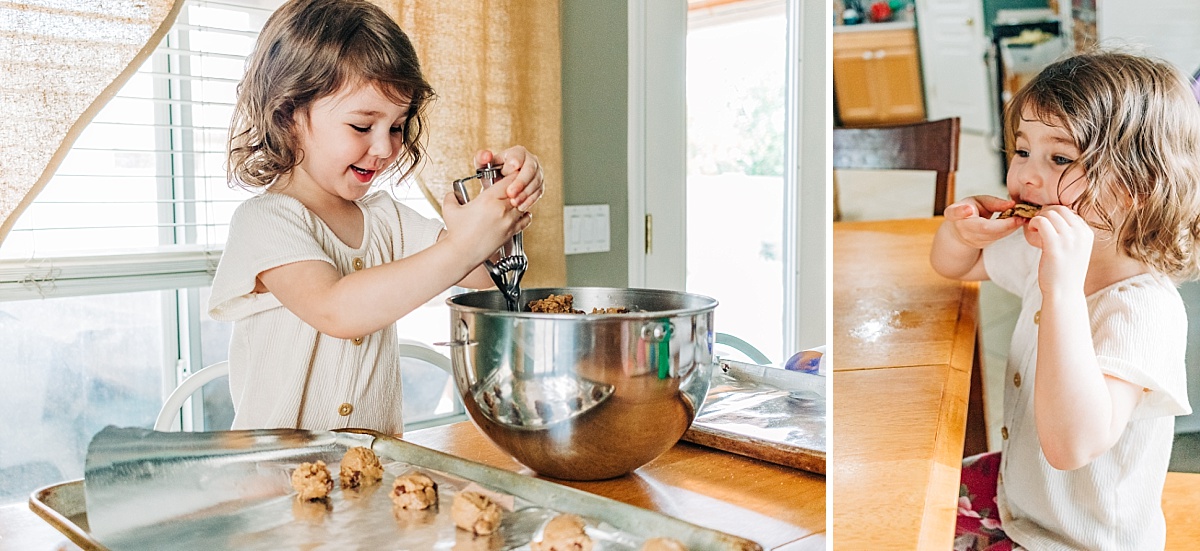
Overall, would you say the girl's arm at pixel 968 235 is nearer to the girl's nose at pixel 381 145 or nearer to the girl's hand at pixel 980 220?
the girl's hand at pixel 980 220

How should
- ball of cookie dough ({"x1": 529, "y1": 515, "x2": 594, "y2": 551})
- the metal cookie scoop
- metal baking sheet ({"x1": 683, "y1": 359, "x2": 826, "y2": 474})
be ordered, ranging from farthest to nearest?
1. the metal cookie scoop
2. metal baking sheet ({"x1": 683, "y1": 359, "x2": 826, "y2": 474})
3. ball of cookie dough ({"x1": 529, "y1": 515, "x2": 594, "y2": 551})

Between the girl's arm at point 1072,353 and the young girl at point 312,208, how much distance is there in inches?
14.4

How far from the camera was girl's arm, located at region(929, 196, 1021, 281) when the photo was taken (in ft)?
0.95

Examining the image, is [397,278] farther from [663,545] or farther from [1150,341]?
[1150,341]

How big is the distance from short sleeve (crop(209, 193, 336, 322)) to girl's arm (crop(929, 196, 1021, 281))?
1.35ft

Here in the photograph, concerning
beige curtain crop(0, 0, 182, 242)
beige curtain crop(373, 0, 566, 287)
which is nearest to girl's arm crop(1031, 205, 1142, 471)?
beige curtain crop(373, 0, 566, 287)

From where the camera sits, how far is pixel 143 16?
59 cm

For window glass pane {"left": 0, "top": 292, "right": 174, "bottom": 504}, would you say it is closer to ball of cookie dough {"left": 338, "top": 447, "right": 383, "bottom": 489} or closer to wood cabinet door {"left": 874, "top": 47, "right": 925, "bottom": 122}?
ball of cookie dough {"left": 338, "top": 447, "right": 383, "bottom": 489}

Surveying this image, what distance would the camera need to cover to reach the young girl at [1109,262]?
0.26 m

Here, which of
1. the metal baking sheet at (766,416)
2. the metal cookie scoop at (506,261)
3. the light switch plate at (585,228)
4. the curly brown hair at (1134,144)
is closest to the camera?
→ the curly brown hair at (1134,144)

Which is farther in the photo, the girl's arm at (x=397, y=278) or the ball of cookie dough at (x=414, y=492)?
the girl's arm at (x=397, y=278)

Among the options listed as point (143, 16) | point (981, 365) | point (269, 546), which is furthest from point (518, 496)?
point (143, 16)

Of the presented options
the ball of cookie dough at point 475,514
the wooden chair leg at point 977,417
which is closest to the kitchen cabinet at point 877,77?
the wooden chair leg at point 977,417

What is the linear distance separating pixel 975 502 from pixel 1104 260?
0.12 m
